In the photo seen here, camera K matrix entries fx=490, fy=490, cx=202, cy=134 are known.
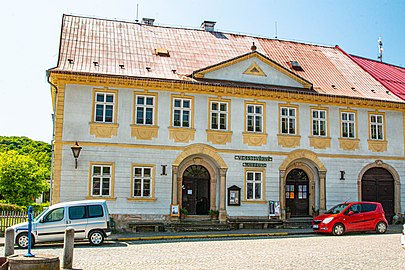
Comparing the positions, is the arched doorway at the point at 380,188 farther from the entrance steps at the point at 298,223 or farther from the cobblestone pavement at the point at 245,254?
the cobblestone pavement at the point at 245,254

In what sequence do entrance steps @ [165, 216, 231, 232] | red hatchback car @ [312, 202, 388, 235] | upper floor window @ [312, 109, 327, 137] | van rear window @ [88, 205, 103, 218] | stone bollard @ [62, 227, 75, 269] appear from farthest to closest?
upper floor window @ [312, 109, 327, 137], entrance steps @ [165, 216, 231, 232], red hatchback car @ [312, 202, 388, 235], van rear window @ [88, 205, 103, 218], stone bollard @ [62, 227, 75, 269]

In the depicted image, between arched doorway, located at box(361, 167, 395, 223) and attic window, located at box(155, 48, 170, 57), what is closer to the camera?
attic window, located at box(155, 48, 170, 57)

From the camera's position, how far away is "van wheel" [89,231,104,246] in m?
18.2

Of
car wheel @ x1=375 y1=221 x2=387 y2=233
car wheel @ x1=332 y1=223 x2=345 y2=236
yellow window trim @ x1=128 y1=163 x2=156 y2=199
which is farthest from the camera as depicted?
yellow window trim @ x1=128 y1=163 x2=156 y2=199

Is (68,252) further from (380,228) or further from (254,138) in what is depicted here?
(380,228)

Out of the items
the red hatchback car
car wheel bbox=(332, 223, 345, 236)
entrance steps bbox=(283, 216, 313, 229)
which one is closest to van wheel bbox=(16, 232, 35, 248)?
the red hatchback car

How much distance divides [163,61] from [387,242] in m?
14.3

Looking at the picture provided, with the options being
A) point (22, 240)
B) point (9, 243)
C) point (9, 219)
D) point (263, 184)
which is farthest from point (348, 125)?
point (9, 243)

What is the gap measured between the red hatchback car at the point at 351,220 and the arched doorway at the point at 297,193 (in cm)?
393

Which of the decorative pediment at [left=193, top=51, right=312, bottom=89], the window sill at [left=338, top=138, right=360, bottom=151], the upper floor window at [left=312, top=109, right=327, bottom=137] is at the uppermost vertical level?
the decorative pediment at [left=193, top=51, right=312, bottom=89]

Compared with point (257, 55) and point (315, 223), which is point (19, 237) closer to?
point (315, 223)

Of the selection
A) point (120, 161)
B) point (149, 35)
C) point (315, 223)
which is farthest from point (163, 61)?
point (315, 223)

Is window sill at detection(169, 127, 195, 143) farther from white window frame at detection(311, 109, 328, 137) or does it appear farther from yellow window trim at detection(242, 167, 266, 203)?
white window frame at detection(311, 109, 328, 137)

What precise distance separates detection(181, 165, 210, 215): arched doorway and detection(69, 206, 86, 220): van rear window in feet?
24.4
